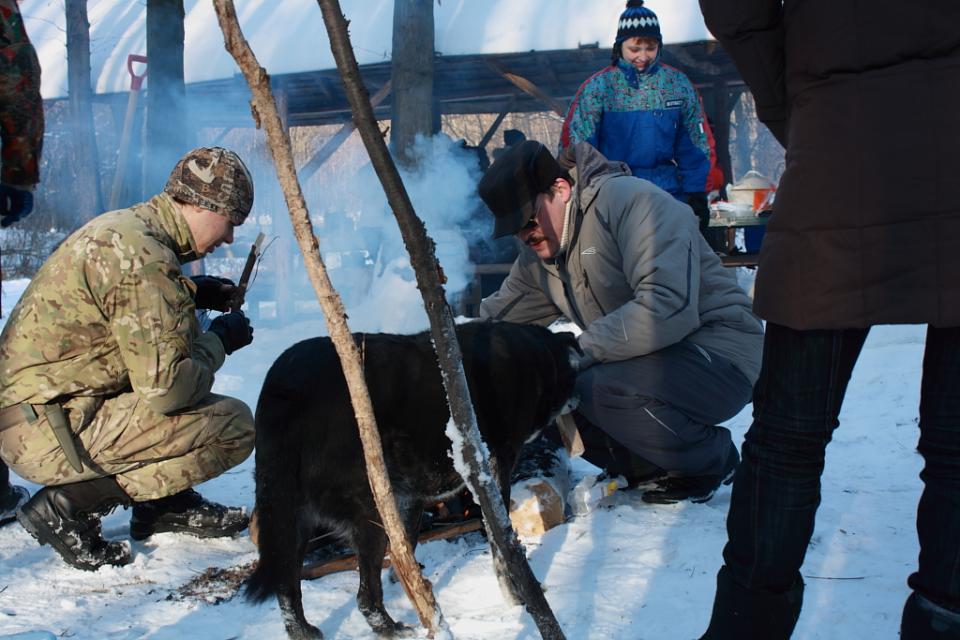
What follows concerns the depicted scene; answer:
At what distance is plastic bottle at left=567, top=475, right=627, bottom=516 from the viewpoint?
10.8ft

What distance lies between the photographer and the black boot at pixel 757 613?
5.31 ft

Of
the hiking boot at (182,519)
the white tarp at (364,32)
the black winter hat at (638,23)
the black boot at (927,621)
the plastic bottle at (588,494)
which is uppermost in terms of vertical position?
the white tarp at (364,32)

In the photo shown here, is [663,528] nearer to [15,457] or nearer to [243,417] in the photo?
[243,417]

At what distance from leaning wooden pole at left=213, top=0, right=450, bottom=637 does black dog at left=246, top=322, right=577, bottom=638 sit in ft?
0.95

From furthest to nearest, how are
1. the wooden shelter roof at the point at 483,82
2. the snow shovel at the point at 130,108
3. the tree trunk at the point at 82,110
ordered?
the tree trunk at the point at 82,110
the snow shovel at the point at 130,108
the wooden shelter roof at the point at 483,82

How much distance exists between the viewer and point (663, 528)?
2.97 meters

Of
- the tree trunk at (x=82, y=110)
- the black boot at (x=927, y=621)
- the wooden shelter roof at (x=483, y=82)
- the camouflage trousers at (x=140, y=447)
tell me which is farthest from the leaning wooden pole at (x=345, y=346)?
the tree trunk at (x=82, y=110)

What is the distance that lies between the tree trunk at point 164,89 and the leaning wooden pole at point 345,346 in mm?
6739

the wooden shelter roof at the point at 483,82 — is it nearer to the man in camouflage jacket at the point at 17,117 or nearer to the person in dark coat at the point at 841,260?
the man in camouflage jacket at the point at 17,117

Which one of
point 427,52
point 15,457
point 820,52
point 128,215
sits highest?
point 427,52

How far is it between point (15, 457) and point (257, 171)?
19.9 m

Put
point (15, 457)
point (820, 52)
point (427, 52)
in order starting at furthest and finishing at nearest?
point (427, 52), point (15, 457), point (820, 52)

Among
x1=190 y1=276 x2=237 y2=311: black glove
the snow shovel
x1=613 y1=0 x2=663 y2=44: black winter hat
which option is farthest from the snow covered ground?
the snow shovel

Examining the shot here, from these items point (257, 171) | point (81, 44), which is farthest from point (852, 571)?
point (257, 171)
